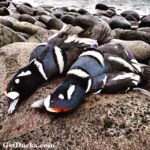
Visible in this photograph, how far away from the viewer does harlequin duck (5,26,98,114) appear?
9.76 feet

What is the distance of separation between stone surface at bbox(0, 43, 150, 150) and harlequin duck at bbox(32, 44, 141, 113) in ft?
0.28

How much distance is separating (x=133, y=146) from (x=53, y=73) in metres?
1.04

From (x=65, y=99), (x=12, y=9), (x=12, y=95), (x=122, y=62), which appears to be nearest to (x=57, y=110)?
(x=65, y=99)

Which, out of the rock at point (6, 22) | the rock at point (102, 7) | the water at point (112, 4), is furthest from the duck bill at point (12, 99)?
the water at point (112, 4)

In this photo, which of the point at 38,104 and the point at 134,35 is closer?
the point at 38,104

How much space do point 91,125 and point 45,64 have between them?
2.45 feet

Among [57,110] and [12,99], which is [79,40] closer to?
[12,99]

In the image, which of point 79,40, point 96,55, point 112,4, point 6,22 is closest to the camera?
point 96,55

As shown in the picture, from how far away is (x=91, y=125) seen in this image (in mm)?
2695

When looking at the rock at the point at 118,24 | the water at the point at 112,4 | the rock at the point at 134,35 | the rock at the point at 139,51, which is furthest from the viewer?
the water at the point at 112,4

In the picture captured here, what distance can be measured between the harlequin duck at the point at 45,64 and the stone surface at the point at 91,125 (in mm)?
151

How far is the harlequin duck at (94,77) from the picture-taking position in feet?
8.71

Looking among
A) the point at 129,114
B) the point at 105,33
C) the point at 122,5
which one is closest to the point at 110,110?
the point at 129,114

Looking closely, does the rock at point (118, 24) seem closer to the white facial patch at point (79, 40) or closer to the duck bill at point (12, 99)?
the white facial patch at point (79, 40)
